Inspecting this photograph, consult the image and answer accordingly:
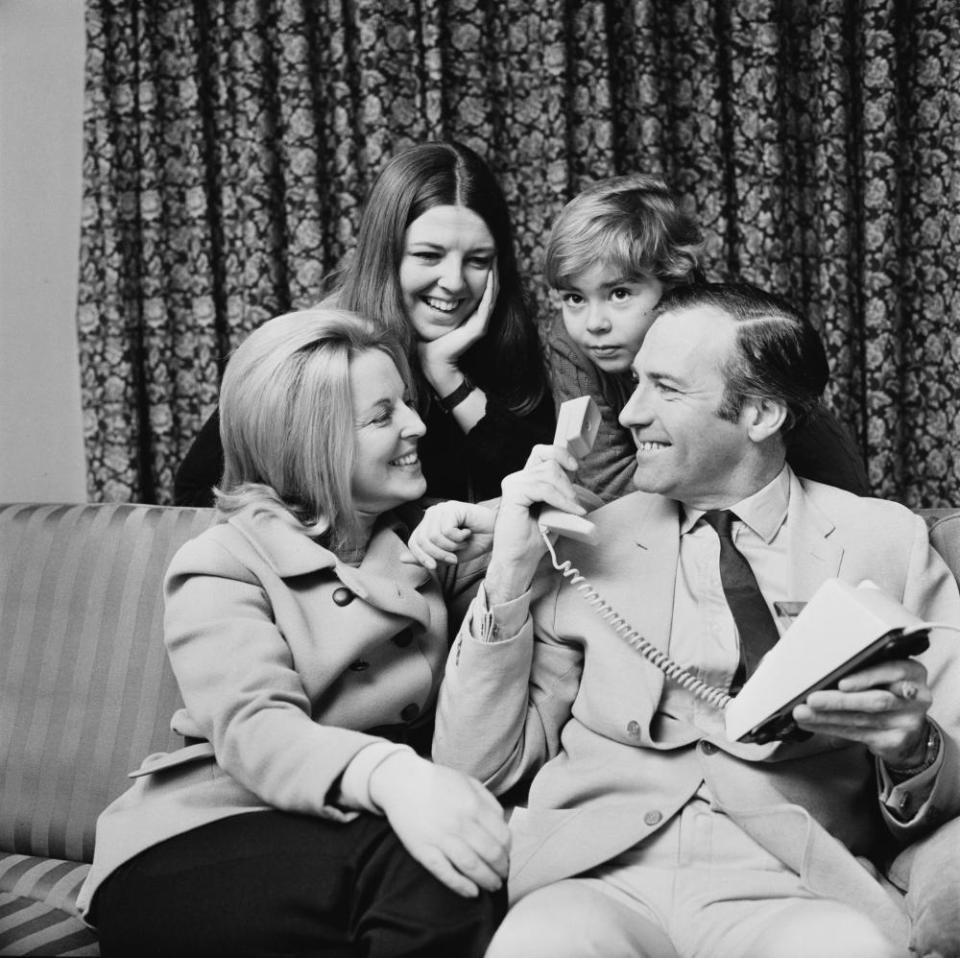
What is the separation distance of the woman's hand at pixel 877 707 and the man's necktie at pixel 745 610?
22 cm

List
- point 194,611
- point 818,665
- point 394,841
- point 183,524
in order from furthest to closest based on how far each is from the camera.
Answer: point 183,524
point 194,611
point 394,841
point 818,665

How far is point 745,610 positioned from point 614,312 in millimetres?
848

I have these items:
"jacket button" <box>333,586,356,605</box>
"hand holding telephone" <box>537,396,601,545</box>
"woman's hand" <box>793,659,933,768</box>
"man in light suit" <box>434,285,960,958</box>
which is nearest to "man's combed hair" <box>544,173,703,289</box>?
"man in light suit" <box>434,285,960,958</box>

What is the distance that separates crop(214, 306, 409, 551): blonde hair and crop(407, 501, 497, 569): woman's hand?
15 centimetres

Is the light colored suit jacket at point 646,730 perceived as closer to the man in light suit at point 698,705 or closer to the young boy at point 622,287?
the man in light suit at point 698,705

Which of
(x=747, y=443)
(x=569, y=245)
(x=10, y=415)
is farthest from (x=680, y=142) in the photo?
(x=10, y=415)

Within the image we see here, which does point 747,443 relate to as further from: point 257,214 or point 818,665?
point 257,214

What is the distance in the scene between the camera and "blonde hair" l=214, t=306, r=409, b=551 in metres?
1.84

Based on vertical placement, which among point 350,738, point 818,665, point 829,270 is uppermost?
point 829,270

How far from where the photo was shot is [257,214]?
131 inches

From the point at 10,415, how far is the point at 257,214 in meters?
0.95

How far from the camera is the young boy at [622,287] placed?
2279 millimetres

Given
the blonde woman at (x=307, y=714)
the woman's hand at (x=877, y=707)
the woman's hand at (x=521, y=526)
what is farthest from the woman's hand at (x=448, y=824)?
the woman's hand at (x=877, y=707)

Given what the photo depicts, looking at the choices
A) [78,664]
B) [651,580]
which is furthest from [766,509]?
[78,664]
